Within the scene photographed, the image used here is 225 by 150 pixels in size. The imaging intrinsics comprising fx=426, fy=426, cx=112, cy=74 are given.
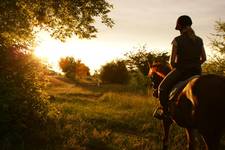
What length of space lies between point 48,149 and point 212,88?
486 centimetres

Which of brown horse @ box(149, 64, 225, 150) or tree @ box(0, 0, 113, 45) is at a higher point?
tree @ box(0, 0, 113, 45)

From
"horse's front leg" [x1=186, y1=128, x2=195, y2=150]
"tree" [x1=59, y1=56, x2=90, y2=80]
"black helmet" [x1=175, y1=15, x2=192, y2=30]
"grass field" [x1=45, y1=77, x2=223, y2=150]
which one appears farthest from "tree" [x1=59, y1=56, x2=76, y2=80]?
"black helmet" [x1=175, y1=15, x2=192, y2=30]

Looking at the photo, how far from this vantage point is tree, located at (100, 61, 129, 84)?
63.4 m

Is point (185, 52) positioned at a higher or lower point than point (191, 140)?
higher

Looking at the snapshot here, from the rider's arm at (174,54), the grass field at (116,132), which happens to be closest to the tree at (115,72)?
the grass field at (116,132)

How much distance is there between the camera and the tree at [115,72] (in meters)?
63.4

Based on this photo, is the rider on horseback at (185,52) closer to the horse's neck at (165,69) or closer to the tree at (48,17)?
the horse's neck at (165,69)

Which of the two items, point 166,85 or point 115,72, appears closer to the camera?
point 166,85

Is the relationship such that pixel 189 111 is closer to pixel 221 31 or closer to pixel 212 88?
pixel 212 88

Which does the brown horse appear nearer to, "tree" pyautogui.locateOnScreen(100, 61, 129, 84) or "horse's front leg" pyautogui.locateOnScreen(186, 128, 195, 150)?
"horse's front leg" pyautogui.locateOnScreen(186, 128, 195, 150)

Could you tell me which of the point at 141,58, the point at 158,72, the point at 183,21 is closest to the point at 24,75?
the point at 158,72

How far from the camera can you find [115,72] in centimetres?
6391

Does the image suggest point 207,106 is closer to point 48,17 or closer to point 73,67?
point 48,17

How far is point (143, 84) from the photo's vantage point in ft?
158
